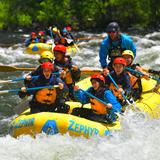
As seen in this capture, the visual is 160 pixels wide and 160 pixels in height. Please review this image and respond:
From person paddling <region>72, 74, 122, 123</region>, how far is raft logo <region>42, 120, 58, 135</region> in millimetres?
775

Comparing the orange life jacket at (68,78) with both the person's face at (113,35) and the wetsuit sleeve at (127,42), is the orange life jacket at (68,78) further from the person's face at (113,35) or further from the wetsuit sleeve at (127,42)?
the wetsuit sleeve at (127,42)

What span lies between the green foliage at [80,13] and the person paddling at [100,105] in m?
22.4

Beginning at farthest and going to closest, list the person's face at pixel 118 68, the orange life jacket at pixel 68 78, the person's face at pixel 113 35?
1. the orange life jacket at pixel 68 78
2. the person's face at pixel 113 35
3. the person's face at pixel 118 68

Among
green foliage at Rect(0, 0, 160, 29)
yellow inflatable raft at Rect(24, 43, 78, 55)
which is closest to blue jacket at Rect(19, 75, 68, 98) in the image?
yellow inflatable raft at Rect(24, 43, 78, 55)

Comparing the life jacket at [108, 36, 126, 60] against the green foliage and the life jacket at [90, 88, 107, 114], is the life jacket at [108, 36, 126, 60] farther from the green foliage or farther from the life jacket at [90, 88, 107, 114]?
the green foliage

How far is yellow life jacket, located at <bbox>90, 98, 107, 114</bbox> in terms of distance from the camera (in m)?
6.97

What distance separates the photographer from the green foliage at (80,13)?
29.2 metres

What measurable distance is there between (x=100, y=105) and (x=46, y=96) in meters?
0.91

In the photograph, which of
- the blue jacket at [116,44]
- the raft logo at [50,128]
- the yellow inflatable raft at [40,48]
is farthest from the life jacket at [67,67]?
the yellow inflatable raft at [40,48]

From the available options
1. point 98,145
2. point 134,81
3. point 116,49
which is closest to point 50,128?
point 98,145

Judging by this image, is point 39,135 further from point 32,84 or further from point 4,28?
point 4,28

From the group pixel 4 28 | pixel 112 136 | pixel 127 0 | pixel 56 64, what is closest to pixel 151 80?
pixel 56 64

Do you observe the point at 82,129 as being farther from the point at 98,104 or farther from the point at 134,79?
the point at 134,79

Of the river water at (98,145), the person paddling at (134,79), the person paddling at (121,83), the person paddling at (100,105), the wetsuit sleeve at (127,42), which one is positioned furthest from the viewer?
the wetsuit sleeve at (127,42)
